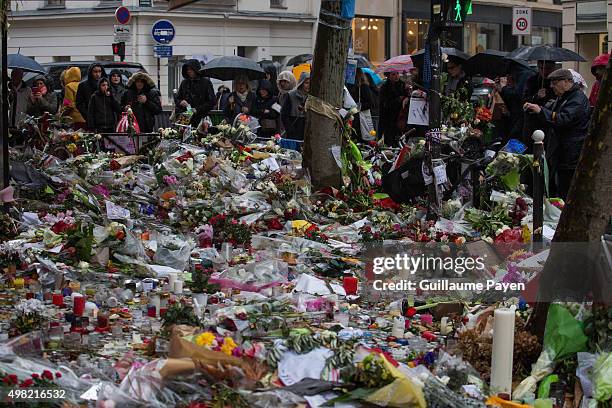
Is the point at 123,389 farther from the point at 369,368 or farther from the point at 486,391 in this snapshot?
the point at 486,391

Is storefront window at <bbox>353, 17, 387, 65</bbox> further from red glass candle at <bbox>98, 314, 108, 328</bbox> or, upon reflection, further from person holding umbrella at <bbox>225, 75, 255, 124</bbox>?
red glass candle at <bbox>98, 314, 108, 328</bbox>

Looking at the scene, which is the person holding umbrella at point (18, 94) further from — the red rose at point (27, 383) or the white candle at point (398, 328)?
the red rose at point (27, 383)

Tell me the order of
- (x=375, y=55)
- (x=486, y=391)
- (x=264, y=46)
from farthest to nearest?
1. (x=375, y=55)
2. (x=264, y=46)
3. (x=486, y=391)

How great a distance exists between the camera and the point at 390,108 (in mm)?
17625

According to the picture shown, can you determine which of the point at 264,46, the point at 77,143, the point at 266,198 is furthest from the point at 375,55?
the point at 266,198

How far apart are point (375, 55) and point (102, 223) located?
3457 cm

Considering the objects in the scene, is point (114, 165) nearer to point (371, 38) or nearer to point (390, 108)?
point (390, 108)

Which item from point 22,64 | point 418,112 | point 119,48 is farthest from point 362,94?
point 119,48

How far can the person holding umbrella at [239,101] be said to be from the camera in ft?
62.3

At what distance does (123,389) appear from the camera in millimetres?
6219

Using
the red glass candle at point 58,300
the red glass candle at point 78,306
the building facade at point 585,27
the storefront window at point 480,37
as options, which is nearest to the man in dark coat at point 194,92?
the red glass candle at point 58,300

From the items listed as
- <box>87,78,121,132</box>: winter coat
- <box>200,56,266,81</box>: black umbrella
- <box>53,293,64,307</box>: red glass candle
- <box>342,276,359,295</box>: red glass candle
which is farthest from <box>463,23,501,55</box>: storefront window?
<box>53,293,64,307</box>: red glass candle

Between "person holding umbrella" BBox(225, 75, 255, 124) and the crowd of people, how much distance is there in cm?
2

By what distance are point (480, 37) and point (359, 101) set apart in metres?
32.8
